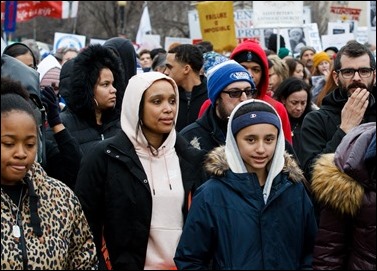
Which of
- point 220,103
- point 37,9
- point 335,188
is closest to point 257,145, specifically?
point 335,188

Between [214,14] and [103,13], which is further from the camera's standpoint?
[103,13]

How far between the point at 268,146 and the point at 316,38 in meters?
14.7

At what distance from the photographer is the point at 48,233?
4434mm

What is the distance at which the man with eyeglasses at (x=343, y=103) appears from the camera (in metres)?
6.10

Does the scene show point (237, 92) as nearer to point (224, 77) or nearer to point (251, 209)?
point (224, 77)

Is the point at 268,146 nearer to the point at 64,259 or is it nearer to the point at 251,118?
the point at 251,118

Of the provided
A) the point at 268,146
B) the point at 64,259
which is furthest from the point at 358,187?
the point at 64,259

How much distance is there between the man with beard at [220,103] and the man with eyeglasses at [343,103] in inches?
20.7

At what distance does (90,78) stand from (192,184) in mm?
1923

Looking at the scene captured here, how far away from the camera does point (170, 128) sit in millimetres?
5312

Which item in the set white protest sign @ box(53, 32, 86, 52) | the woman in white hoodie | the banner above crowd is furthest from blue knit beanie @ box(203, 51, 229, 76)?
the banner above crowd

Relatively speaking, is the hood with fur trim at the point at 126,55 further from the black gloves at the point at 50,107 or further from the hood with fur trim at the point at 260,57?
the black gloves at the point at 50,107

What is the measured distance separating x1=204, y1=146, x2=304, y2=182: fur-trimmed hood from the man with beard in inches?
36.4

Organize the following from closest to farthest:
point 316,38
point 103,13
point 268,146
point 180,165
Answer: point 268,146 → point 180,165 → point 316,38 → point 103,13
